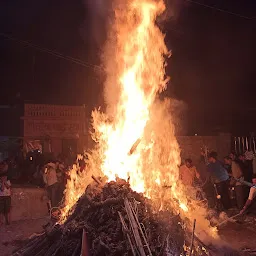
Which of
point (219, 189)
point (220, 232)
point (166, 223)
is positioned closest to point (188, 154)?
point (219, 189)

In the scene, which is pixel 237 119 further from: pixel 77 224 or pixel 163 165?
pixel 77 224

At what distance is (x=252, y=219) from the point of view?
10.2 m

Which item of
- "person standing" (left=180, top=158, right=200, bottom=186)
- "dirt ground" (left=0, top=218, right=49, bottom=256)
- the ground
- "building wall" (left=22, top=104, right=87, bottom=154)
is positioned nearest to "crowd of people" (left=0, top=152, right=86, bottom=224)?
"dirt ground" (left=0, top=218, right=49, bottom=256)

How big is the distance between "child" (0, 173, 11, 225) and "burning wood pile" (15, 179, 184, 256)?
331 cm

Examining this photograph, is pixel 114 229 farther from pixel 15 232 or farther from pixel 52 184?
pixel 52 184

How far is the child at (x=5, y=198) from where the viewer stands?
10430 mm

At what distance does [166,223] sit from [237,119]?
46.9 ft

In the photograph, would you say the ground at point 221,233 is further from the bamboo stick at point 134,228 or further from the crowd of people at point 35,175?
the bamboo stick at point 134,228

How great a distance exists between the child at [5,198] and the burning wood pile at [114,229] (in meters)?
3.31

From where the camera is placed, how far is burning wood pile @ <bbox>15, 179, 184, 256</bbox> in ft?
20.4

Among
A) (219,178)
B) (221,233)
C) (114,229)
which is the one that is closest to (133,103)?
(114,229)

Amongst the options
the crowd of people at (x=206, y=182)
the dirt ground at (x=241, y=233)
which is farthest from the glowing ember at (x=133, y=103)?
the crowd of people at (x=206, y=182)

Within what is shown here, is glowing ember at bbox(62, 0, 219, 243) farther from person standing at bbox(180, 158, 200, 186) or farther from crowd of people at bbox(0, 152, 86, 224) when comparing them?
crowd of people at bbox(0, 152, 86, 224)

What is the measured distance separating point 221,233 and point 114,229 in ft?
12.5
